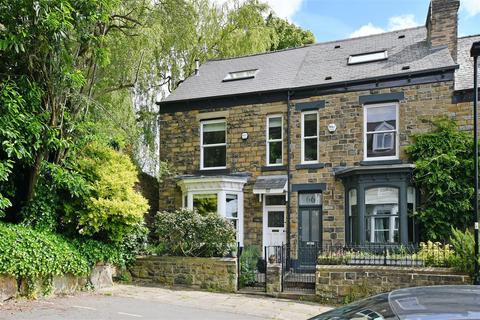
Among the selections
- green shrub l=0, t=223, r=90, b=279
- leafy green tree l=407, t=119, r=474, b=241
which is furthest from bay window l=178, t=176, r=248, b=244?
leafy green tree l=407, t=119, r=474, b=241

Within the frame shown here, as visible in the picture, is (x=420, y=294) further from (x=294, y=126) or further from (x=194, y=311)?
(x=294, y=126)

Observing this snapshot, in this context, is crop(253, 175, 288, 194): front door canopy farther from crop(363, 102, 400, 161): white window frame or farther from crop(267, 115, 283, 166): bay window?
crop(363, 102, 400, 161): white window frame

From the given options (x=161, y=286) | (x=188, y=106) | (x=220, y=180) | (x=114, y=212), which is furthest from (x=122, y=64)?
(x=161, y=286)

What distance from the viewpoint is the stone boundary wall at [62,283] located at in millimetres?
10188

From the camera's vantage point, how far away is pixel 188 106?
18.9m

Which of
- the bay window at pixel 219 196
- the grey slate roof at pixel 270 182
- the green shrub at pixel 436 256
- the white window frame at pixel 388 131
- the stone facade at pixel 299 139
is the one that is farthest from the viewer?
the bay window at pixel 219 196

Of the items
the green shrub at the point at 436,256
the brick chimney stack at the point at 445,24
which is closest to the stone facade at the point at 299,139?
the brick chimney stack at the point at 445,24

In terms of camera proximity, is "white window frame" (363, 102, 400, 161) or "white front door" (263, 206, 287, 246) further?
"white front door" (263, 206, 287, 246)

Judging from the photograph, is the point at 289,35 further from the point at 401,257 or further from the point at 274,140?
the point at 401,257

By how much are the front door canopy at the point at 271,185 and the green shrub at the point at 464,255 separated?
6.37 m

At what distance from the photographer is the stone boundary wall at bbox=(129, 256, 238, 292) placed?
1345cm

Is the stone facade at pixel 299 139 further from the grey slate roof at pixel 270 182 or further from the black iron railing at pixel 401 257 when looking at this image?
the black iron railing at pixel 401 257

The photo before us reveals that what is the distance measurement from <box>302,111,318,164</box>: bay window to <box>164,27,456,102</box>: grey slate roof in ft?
3.88

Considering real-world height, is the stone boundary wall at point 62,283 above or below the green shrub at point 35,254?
below
